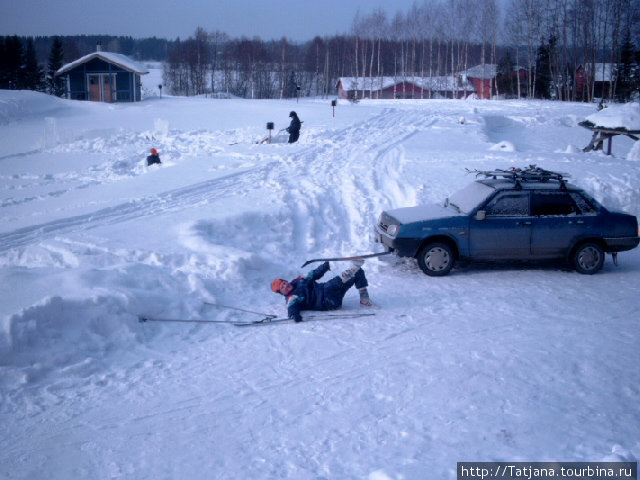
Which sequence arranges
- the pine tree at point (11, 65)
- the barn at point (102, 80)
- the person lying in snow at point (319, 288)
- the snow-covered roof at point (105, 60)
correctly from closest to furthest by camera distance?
1. the person lying in snow at point (319, 288)
2. the pine tree at point (11, 65)
3. the snow-covered roof at point (105, 60)
4. the barn at point (102, 80)

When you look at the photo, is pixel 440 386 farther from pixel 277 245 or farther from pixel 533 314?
pixel 277 245

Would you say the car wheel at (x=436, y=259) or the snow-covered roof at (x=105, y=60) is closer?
the car wheel at (x=436, y=259)

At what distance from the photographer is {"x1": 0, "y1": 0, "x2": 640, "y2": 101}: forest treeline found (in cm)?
5238

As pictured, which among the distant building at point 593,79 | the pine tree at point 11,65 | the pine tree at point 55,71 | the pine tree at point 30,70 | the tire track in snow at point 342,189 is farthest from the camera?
the distant building at point 593,79

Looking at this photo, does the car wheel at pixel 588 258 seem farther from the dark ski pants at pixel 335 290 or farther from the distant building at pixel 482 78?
the distant building at pixel 482 78

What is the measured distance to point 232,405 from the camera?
18.7 feet

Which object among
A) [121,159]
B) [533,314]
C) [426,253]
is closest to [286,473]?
[533,314]

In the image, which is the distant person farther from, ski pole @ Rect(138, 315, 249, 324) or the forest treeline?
the forest treeline

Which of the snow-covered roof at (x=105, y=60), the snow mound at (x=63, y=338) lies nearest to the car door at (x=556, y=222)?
the snow mound at (x=63, y=338)

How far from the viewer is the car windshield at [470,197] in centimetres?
1031

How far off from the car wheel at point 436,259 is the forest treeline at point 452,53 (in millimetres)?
34280

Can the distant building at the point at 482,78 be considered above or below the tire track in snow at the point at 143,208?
above

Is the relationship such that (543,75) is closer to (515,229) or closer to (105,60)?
(105,60)

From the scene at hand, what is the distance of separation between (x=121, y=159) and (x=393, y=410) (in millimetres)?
17775
